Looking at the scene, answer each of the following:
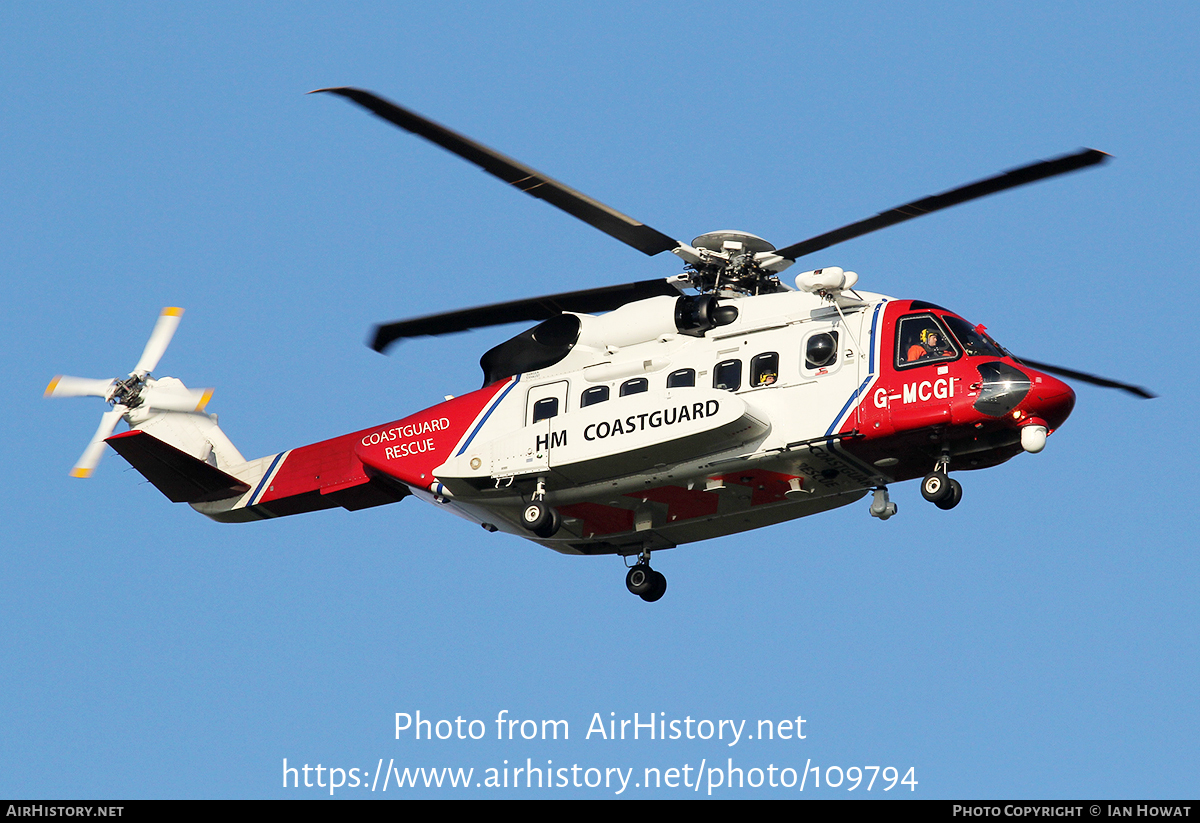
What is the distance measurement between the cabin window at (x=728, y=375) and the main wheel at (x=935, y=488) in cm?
286

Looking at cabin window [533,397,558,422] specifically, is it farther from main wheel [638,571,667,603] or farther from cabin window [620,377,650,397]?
main wheel [638,571,667,603]

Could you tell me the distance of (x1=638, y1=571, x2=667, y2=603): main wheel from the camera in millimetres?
24500

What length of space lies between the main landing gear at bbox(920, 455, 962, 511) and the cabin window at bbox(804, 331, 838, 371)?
2.00 meters

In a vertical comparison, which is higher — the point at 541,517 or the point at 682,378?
the point at 682,378

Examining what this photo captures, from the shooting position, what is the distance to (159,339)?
87.1 feet

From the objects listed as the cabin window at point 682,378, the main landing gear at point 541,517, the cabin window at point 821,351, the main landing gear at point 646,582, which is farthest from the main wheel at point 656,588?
the cabin window at point 821,351

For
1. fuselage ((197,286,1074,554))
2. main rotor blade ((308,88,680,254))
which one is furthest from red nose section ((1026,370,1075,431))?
main rotor blade ((308,88,680,254))

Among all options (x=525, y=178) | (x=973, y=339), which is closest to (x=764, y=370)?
(x=973, y=339)

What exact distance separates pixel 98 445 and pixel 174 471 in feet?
4.06

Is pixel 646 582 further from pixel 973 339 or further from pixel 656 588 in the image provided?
pixel 973 339

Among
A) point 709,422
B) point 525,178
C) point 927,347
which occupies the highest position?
point 525,178

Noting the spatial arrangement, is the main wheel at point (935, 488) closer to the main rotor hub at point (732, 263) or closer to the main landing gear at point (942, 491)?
the main landing gear at point (942, 491)

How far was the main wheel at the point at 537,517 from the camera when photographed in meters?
22.7
